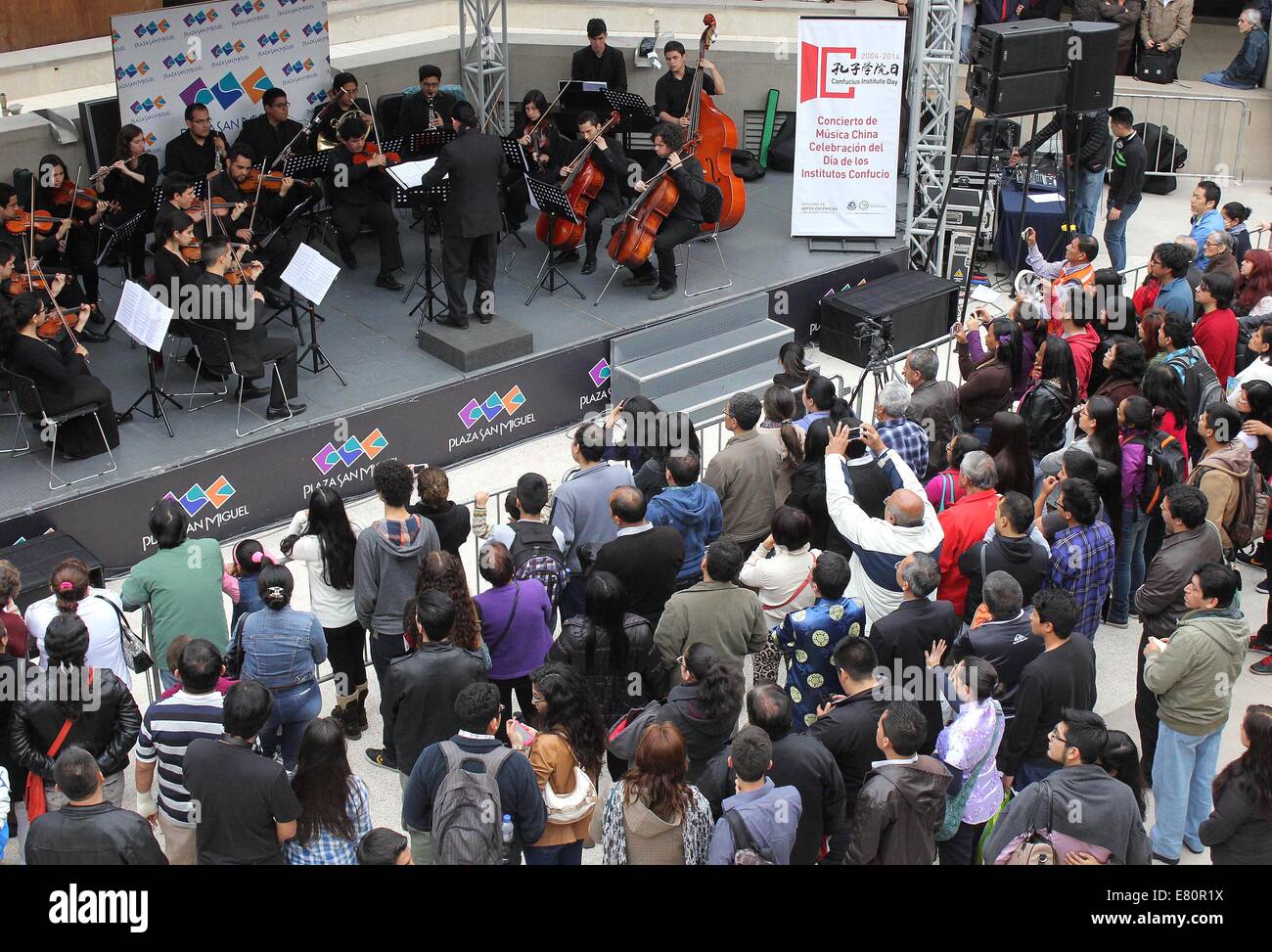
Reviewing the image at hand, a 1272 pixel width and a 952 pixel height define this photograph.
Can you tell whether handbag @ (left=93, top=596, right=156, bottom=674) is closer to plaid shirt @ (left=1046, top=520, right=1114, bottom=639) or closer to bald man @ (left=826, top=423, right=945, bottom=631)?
bald man @ (left=826, top=423, right=945, bottom=631)

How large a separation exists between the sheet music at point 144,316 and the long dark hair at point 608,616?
3.77 m

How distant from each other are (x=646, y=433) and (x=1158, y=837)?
3.08m

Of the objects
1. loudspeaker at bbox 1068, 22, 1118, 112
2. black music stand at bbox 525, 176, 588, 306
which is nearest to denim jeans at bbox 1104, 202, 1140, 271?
loudspeaker at bbox 1068, 22, 1118, 112

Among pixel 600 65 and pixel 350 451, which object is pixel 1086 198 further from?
pixel 350 451

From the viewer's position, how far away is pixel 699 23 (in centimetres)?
1437

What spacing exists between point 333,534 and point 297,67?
6.78 meters

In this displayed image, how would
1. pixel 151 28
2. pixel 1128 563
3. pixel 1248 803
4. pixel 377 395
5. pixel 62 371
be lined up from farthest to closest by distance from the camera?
pixel 151 28, pixel 377 395, pixel 62 371, pixel 1128 563, pixel 1248 803

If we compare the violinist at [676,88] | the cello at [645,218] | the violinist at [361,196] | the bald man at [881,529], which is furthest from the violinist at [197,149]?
the bald man at [881,529]

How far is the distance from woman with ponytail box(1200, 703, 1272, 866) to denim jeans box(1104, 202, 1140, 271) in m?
7.98

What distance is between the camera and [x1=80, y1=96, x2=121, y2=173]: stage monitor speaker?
11328 mm

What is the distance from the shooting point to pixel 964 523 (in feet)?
22.2

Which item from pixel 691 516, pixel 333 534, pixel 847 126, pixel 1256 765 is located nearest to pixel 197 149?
pixel 847 126

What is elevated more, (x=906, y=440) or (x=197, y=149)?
(x=197, y=149)

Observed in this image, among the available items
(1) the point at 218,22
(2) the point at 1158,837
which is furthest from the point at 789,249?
(2) the point at 1158,837
